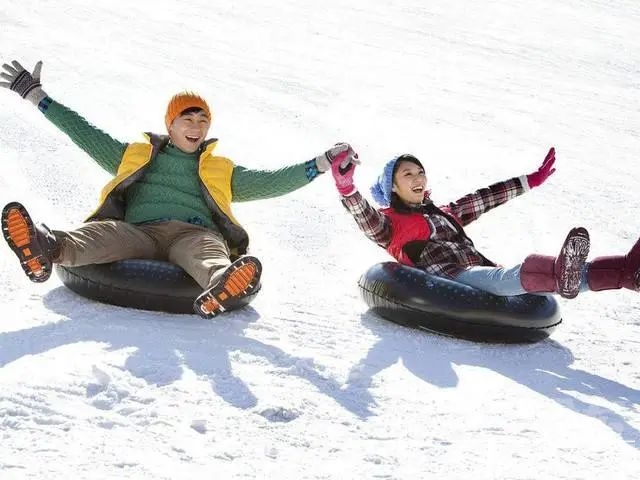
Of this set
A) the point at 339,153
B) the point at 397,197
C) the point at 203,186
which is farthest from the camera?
the point at 397,197

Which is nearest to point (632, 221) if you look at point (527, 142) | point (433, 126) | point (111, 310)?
point (527, 142)

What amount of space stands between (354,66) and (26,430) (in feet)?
34.3

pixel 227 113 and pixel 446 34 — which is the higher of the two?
pixel 446 34

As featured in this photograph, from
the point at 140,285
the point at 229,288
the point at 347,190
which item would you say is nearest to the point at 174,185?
the point at 140,285

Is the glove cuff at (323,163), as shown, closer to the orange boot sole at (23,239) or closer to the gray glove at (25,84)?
the orange boot sole at (23,239)

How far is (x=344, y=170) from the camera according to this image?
460 cm

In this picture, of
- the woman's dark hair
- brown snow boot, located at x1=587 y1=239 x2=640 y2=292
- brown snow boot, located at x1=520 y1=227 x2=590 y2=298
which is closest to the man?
the woman's dark hair

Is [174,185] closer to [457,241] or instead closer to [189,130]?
[189,130]

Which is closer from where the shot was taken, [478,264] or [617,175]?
[478,264]

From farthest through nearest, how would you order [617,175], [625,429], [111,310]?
[617,175] → [111,310] → [625,429]

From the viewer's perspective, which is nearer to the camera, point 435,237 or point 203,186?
point 203,186

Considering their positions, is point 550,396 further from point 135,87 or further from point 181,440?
point 135,87

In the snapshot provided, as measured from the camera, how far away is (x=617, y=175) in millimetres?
8969

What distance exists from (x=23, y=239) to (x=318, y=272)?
2127mm
